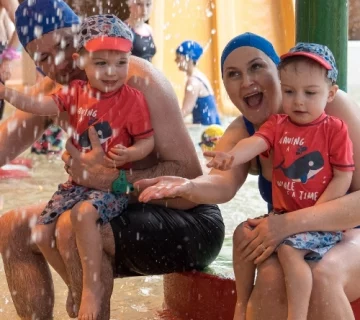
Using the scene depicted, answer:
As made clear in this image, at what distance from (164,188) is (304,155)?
1.66 feet

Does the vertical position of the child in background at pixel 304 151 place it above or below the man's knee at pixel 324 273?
above

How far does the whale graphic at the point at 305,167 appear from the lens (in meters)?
2.90

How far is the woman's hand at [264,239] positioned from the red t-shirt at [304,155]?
0.11 metres

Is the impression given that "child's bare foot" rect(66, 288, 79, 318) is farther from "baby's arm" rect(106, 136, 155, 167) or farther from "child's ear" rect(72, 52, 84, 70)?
"child's ear" rect(72, 52, 84, 70)

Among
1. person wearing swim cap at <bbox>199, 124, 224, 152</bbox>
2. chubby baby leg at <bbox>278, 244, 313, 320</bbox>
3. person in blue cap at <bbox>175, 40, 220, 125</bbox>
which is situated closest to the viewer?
chubby baby leg at <bbox>278, 244, 313, 320</bbox>

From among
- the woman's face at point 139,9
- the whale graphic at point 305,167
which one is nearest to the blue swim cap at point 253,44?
the whale graphic at point 305,167

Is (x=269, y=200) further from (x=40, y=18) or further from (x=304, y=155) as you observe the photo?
(x=40, y=18)

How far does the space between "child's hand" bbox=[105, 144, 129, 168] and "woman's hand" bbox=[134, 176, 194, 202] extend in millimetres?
217

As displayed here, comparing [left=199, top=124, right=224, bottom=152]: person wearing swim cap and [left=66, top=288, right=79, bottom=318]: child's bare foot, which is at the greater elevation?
[left=66, top=288, right=79, bottom=318]: child's bare foot

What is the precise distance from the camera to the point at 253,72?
319 centimetres

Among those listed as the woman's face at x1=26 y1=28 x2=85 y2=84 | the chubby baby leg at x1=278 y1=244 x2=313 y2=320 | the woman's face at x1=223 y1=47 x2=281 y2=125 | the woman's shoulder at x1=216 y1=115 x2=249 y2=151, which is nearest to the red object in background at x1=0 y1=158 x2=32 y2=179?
the woman's face at x1=26 y1=28 x2=85 y2=84

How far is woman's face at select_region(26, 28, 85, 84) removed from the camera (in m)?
3.49

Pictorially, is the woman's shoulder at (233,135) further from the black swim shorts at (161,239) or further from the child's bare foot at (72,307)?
the child's bare foot at (72,307)

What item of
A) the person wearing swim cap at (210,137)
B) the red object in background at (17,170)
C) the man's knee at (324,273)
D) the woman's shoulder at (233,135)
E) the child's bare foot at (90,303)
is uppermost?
the woman's shoulder at (233,135)
